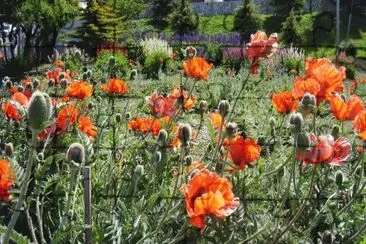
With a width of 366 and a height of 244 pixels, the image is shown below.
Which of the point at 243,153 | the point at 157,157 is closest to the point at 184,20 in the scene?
the point at 157,157

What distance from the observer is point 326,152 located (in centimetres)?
156

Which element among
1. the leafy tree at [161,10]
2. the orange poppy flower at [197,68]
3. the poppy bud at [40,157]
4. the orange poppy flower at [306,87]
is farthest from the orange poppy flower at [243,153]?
the leafy tree at [161,10]

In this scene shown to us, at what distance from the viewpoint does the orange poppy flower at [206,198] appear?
124 centimetres

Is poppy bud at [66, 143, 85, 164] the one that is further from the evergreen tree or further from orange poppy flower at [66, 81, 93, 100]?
the evergreen tree

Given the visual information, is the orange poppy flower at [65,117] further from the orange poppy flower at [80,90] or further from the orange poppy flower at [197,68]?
the orange poppy flower at [197,68]

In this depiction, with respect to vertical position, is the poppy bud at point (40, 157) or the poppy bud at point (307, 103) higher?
the poppy bud at point (307, 103)

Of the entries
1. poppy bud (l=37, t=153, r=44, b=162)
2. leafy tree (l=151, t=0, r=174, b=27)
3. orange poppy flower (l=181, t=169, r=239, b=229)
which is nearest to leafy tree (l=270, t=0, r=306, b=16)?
leafy tree (l=151, t=0, r=174, b=27)

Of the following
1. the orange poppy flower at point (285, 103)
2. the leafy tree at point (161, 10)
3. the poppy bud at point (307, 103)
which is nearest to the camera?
the poppy bud at point (307, 103)

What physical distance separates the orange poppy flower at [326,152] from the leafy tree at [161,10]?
674 inches

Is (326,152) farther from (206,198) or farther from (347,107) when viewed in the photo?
(206,198)

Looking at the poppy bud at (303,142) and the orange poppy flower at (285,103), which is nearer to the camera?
A: the poppy bud at (303,142)

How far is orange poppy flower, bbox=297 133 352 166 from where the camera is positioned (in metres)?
1.56

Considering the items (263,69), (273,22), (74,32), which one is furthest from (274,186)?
(273,22)

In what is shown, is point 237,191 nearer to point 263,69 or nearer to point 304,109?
point 304,109
